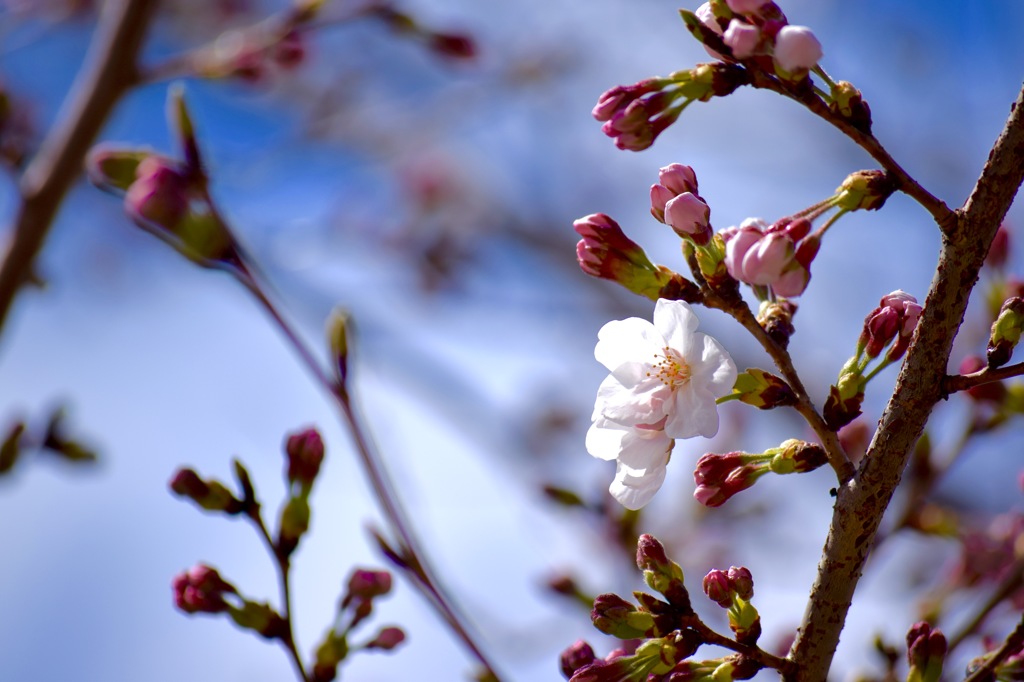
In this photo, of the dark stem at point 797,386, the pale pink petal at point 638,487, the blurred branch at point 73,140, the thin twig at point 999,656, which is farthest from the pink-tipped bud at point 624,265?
the blurred branch at point 73,140

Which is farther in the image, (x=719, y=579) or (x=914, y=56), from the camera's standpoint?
(x=914, y=56)

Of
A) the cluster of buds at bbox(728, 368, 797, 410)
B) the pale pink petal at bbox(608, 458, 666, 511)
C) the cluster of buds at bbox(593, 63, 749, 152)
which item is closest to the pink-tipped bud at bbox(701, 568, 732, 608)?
the pale pink petal at bbox(608, 458, 666, 511)

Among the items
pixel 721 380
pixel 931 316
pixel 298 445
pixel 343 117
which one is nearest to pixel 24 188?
pixel 298 445

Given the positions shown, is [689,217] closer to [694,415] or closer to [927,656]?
[694,415]

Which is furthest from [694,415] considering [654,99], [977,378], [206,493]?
[206,493]

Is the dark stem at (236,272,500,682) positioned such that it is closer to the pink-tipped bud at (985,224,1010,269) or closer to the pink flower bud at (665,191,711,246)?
the pink flower bud at (665,191,711,246)

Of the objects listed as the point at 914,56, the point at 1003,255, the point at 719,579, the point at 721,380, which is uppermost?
the point at 914,56

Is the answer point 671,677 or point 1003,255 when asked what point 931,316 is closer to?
point 671,677

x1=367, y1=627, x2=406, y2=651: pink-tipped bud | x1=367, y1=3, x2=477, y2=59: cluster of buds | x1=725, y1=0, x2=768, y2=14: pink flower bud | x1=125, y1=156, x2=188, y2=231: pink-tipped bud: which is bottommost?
x1=367, y1=627, x2=406, y2=651: pink-tipped bud
